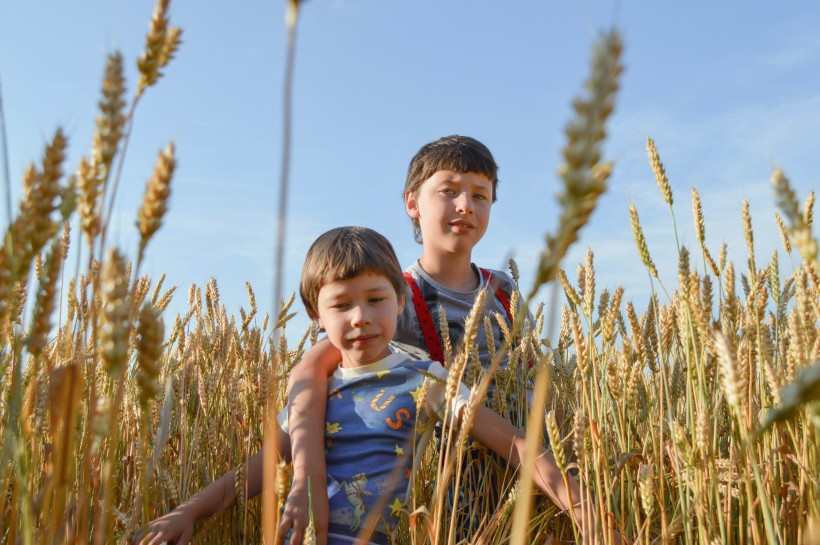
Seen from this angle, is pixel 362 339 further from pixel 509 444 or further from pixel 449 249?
pixel 449 249

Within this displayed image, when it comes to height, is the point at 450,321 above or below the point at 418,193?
below

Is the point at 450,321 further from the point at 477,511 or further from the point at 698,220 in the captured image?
the point at 698,220

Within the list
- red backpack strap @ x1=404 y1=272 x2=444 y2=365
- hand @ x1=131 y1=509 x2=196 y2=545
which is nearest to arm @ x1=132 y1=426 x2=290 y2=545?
hand @ x1=131 y1=509 x2=196 y2=545

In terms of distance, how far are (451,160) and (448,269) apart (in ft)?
1.52

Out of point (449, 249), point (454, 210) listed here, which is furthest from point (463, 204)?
point (449, 249)

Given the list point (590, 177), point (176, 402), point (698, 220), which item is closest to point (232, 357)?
point (176, 402)

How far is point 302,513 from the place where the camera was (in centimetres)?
170

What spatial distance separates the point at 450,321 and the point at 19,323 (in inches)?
66.5

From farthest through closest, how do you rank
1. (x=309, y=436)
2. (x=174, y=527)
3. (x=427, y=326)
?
(x=427, y=326) < (x=309, y=436) < (x=174, y=527)

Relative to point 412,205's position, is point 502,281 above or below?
below

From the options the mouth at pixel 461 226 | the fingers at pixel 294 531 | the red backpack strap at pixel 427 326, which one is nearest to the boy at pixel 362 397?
the fingers at pixel 294 531

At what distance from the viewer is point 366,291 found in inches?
81.7

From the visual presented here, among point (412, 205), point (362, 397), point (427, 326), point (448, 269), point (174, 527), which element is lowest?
point (174, 527)

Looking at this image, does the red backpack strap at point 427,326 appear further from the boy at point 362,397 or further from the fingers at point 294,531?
the fingers at point 294,531
